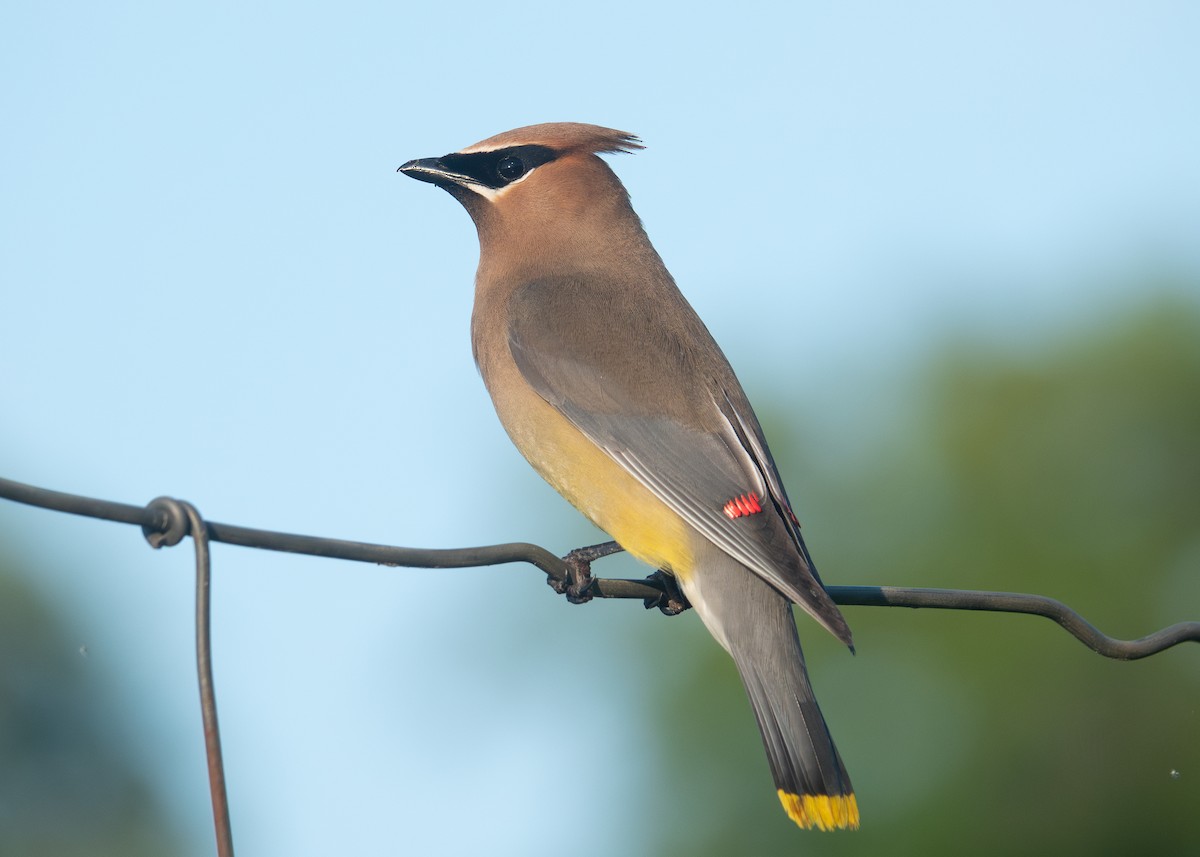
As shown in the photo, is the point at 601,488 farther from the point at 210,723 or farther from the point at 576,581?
the point at 210,723

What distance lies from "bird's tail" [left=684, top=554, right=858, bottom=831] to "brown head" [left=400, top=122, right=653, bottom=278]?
1415 mm

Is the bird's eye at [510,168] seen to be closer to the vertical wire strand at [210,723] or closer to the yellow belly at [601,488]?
the yellow belly at [601,488]

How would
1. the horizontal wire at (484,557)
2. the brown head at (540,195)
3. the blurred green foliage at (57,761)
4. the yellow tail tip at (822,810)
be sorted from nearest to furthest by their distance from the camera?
1. the horizontal wire at (484,557)
2. the yellow tail tip at (822,810)
3. the brown head at (540,195)
4. the blurred green foliage at (57,761)

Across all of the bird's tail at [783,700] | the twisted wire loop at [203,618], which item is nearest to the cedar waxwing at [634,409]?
the bird's tail at [783,700]

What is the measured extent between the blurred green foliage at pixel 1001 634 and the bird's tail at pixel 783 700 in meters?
12.0

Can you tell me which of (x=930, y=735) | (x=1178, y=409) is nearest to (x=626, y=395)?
(x=930, y=735)

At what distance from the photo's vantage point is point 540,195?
5.45 m

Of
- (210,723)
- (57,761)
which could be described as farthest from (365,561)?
(57,761)

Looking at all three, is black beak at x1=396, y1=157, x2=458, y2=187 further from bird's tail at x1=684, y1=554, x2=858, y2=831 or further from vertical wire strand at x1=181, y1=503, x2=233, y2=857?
vertical wire strand at x1=181, y1=503, x2=233, y2=857

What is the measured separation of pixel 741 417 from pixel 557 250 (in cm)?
96

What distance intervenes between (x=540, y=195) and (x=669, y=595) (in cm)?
145

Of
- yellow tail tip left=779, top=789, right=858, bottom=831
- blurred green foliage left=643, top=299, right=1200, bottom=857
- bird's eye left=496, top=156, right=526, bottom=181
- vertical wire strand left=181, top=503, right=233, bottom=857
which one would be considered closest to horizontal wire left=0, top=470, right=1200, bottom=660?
vertical wire strand left=181, top=503, right=233, bottom=857

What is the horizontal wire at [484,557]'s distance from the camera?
240cm

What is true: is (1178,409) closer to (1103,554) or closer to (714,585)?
(1103,554)
